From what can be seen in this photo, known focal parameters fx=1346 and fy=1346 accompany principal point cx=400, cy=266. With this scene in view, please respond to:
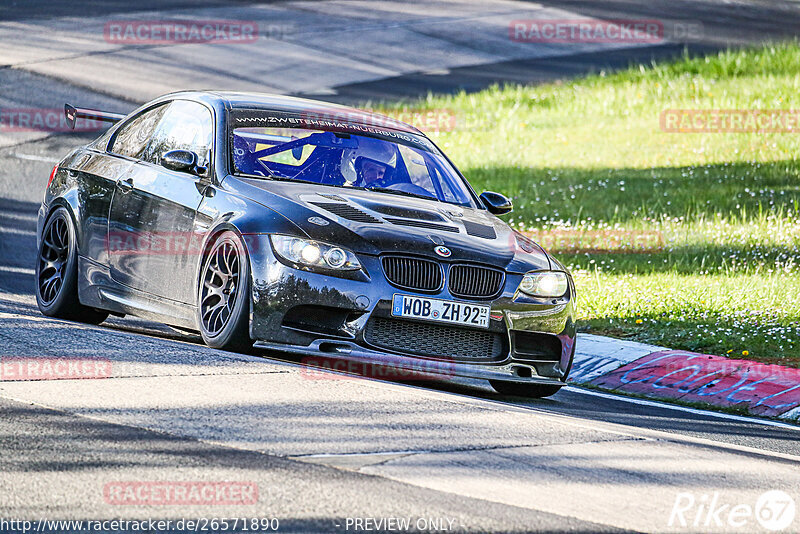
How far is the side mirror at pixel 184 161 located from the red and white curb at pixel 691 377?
317 centimetres

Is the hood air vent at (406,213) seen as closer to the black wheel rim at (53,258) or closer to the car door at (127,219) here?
the car door at (127,219)

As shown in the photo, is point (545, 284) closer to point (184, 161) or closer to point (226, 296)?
point (226, 296)

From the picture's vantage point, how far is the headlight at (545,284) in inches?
314

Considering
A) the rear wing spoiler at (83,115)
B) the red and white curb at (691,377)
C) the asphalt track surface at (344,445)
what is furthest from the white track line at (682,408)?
the rear wing spoiler at (83,115)

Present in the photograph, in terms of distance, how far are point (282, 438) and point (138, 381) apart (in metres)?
1.21

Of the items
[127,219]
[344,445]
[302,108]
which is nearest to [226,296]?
[127,219]

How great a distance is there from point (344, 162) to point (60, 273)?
2.21 m

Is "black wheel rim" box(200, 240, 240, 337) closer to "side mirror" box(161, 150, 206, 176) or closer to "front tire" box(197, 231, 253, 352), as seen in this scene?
"front tire" box(197, 231, 253, 352)

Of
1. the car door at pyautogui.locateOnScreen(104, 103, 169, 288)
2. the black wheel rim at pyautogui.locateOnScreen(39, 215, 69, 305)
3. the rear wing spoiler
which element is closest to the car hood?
the car door at pyautogui.locateOnScreen(104, 103, 169, 288)

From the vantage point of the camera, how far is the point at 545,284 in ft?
26.6

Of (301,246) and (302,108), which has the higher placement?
(302,108)

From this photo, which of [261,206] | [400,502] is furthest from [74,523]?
[261,206]

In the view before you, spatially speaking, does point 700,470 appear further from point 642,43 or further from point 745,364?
point 642,43

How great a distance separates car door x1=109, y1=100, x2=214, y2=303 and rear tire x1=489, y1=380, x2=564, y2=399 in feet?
6.73
